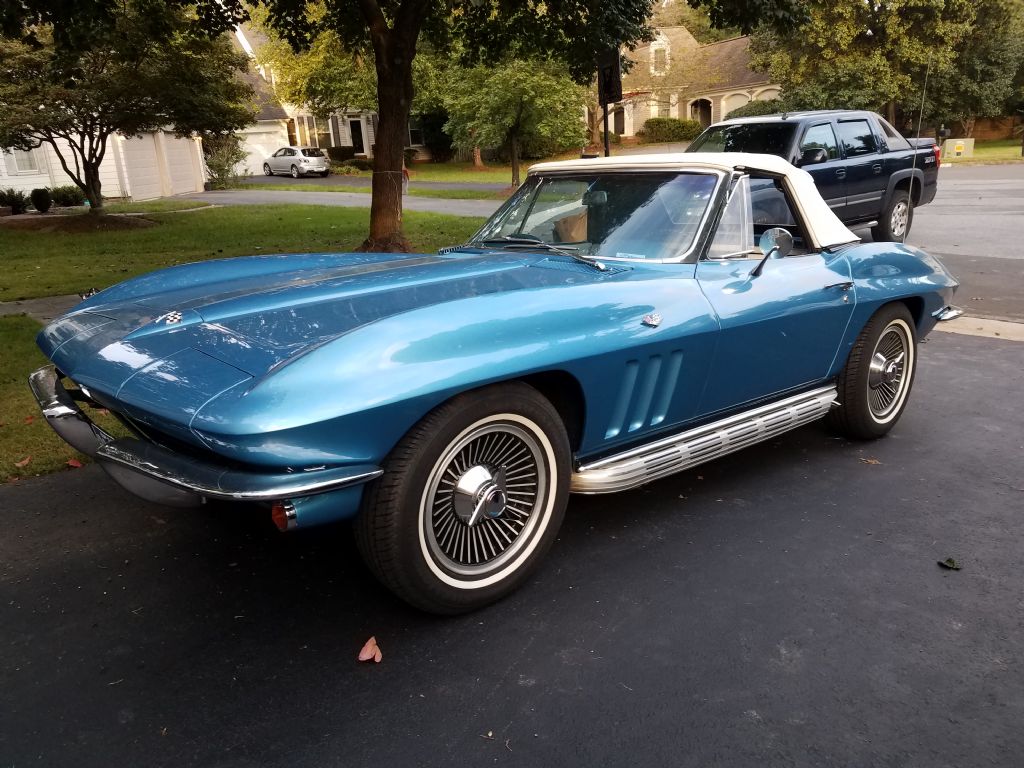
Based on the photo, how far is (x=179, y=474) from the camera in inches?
96.1

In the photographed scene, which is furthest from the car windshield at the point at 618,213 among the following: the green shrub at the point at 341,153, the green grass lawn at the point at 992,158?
the green shrub at the point at 341,153

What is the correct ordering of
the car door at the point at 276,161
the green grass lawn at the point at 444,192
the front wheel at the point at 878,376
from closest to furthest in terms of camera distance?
the front wheel at the point at 878,376 < the green grass lawn at the point at 444,192 < the car door at the point at 276,161

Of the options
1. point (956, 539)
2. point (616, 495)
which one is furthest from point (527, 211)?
point (956, 539)

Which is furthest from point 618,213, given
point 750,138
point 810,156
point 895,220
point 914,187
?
point 914,187

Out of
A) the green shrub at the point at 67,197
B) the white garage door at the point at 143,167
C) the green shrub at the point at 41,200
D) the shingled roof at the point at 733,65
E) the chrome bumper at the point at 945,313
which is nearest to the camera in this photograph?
the chrome bumper at the point at 945,313

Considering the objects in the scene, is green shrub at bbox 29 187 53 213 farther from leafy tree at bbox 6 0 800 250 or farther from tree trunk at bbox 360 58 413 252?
tree trunk at bbox 360 58 413 252

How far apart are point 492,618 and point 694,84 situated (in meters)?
29.4

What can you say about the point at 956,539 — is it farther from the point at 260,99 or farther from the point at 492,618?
the point at 260,99

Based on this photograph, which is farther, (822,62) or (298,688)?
(822,62)

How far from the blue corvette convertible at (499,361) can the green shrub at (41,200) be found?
797 inches

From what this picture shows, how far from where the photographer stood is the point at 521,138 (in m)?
23.8

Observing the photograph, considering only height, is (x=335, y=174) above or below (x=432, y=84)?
below

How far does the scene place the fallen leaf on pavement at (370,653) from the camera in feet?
8.46

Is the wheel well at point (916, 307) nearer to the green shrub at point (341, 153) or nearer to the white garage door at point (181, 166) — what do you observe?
the white garage door at point (181, 166)
